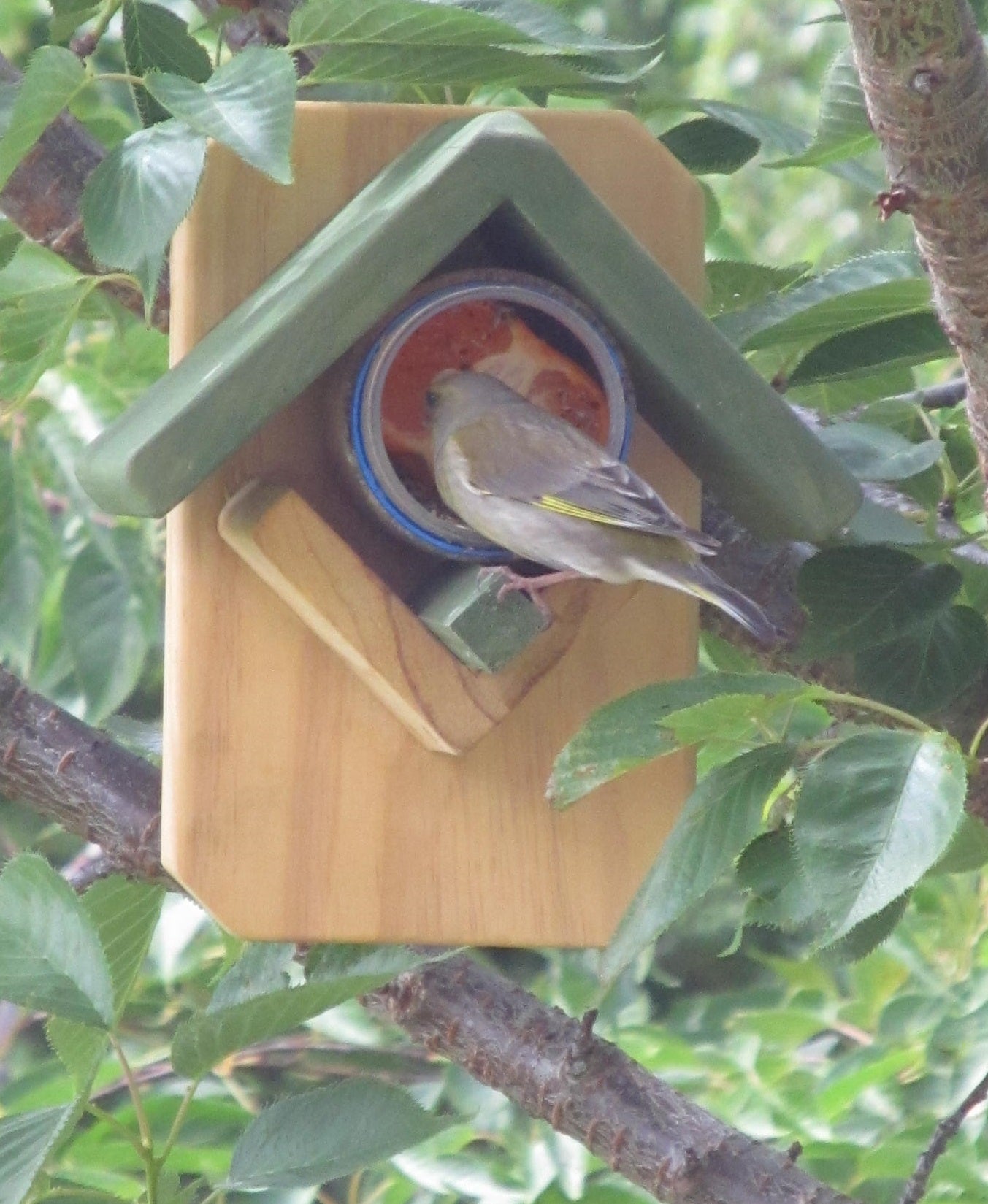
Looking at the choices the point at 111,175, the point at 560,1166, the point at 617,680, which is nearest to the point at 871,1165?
the point at 560,1166

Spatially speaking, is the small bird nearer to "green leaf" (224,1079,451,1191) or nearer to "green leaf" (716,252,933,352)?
"green leaf" (716,252,933,352)

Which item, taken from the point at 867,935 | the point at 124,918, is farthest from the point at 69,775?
the point at 867,935

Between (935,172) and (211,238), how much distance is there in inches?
43.0

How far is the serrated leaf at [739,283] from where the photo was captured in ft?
9.99

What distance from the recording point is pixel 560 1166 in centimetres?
310

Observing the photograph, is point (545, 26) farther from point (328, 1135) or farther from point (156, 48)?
point (328, 1135)

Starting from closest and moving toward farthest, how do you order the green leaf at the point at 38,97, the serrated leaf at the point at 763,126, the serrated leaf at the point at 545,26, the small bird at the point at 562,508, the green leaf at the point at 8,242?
the green leaf at the point at 38,97
the serrated leaf at the point at 545,26
the small bird at the point at 562,508
the serrated leaf at the point at 763,126
the green leaf at the point at 8,242

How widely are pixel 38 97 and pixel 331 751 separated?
995 mm

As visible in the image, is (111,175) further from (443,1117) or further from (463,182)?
(443,1117)

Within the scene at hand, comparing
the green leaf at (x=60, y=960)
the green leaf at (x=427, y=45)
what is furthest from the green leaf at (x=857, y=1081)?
the green leaf at (x=427, y=45)

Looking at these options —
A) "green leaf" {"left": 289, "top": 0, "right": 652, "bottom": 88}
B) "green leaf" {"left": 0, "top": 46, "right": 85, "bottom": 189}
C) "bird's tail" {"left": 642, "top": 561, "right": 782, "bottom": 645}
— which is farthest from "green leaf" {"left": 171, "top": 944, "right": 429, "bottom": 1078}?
"green leaf" {"left": 289, "top": 0, "right": 652, "bottom": 88}

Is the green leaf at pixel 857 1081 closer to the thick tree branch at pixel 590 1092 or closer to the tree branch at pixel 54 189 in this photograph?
the thick tree branch at pixel 590 1092

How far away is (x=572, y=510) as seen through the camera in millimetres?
2621

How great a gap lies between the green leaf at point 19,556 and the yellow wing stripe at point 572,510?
1339mm
